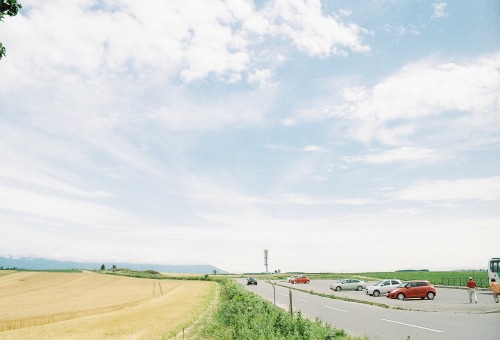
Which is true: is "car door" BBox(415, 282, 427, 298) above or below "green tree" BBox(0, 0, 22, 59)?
below

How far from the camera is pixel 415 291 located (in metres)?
30.7

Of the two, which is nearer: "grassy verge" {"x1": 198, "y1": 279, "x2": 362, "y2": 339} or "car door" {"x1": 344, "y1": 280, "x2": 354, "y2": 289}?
"grassy verge" {"x1": 198, "y1": 279, "x2": 362, "y2": 339}

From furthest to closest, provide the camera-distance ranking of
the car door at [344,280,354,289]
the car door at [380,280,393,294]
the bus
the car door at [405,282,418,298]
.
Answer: the car door at [344,280,354,289], the car door at [380,280,393,294], the bus, the car door at [405,282,418,298]

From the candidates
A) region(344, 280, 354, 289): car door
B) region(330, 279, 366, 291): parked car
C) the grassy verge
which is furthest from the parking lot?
the grassy verge

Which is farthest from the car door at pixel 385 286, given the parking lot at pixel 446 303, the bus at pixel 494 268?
the bus at pixel 494 268

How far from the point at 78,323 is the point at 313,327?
55.5 ft

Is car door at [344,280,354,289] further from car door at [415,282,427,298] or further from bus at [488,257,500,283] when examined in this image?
bus at [488,257,500,283]

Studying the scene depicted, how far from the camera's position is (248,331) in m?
12.1

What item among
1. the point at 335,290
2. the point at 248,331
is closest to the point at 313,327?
the point at 248,331

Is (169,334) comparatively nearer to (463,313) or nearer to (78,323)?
(78,323)

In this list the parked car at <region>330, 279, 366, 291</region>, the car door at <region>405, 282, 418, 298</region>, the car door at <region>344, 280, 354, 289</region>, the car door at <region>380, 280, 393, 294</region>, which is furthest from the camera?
the car door at <region>344, 280, 354, 289</region>

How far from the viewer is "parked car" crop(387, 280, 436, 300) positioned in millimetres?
30531

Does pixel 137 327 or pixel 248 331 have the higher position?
pixel 248 331

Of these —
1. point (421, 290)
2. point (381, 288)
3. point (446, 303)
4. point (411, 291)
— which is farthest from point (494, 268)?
point (446, 303)
